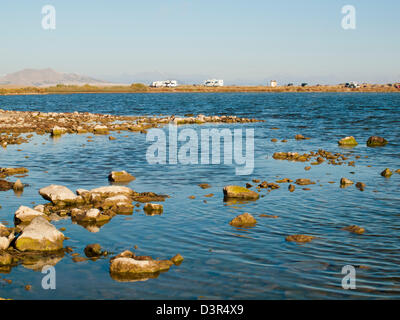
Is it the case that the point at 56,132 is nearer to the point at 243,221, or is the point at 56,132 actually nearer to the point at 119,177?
the point at 119,177

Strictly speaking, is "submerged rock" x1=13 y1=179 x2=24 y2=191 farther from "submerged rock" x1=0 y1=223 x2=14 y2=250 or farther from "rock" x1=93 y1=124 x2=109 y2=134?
"rock" x1=93 y1=124 x2=109 y2=134

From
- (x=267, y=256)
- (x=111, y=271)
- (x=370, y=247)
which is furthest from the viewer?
(x=370, y=247)

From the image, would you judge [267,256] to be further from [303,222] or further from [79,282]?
[79,282]

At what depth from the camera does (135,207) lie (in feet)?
59.3

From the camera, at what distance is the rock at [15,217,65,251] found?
13211mm

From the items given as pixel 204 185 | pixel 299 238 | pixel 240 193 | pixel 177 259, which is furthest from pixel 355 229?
pixel 204 185

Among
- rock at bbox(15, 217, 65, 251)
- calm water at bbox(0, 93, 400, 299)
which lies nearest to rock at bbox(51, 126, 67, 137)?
calm water at bbox(0, 93, 400, 299)

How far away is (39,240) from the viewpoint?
13242mm

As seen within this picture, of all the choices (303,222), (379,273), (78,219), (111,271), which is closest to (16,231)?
(78,219)

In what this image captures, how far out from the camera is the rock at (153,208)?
686 inches

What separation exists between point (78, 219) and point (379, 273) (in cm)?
1021

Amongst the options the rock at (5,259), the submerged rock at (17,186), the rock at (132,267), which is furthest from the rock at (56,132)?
the rock at (132,267)

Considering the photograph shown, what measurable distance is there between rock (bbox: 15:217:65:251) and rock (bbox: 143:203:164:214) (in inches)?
178

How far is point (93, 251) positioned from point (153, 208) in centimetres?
486
